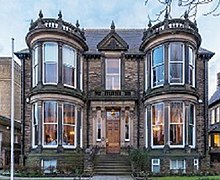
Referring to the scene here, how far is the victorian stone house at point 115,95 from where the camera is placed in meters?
25.3

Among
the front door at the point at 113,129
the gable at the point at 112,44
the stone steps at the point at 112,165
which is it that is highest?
the gable at the point at 112,44

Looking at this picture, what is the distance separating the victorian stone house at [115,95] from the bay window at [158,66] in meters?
0.06

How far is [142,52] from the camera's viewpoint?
1120 inches

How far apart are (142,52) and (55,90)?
6.78 metres

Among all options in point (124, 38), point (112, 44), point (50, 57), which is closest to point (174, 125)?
point (112, 44)

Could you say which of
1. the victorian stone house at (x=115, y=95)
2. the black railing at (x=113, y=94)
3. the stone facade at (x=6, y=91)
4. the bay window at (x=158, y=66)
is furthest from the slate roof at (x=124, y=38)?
the stone facade at (x=6, y=91)

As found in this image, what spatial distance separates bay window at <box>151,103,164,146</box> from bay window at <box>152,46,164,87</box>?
5.10 ft

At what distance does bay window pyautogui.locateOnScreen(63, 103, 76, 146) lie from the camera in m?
26.0

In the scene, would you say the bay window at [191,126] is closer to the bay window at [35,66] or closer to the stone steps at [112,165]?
the stone steps at [112,165]

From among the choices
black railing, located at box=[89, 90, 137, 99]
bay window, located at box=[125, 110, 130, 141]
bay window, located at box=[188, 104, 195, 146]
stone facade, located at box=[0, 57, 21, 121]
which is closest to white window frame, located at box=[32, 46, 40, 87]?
black railing, located at box=[89, 90, 137, 99]

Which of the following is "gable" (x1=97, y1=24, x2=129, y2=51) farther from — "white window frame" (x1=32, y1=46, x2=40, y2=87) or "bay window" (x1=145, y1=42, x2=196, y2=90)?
"white window frame" (x1=32, y1=46, x2=40, y2=87)

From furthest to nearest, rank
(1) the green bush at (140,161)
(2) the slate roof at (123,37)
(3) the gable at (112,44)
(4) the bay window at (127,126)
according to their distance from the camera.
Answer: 1. (2) the slate roof at (123,37)
2. (3) the gable at (112,44)
3. (4) the bay window at (127,126)
4. (1) the green bush at (140,161)

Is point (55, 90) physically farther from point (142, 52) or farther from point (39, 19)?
point (142, 52)

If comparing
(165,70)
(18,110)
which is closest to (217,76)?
(18,110)
